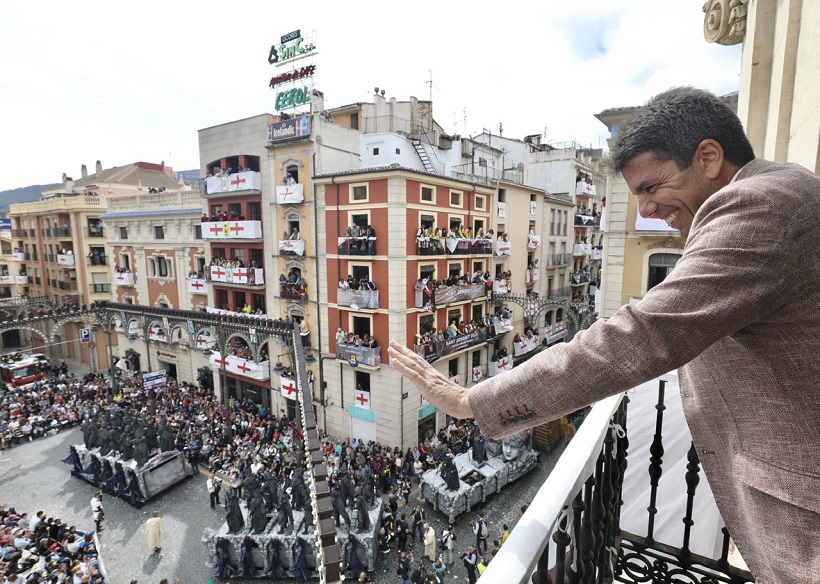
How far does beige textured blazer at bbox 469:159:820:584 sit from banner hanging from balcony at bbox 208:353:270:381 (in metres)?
24.1

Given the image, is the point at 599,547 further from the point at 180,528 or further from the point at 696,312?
the point at 180,528

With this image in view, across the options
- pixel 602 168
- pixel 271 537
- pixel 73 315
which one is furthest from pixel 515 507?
pixel 73 315

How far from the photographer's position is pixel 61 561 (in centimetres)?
1197

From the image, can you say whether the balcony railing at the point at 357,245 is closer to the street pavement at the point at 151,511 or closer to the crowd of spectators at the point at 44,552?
the street pavement at the point at 151,511

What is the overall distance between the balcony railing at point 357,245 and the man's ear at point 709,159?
1921 cm

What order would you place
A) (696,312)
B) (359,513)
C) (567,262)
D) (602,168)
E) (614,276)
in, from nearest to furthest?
(696,312) → (602,168) → (359,513) → (614,276) → (567,262)

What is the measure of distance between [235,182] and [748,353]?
26514mm

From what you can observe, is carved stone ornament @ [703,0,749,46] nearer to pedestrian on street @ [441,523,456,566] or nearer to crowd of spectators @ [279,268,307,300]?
pedestrian on street @ [441,523,456,566]

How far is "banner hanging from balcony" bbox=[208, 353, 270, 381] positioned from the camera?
79.3ft

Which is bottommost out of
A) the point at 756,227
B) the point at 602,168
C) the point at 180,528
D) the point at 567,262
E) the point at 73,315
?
the point at 180,528

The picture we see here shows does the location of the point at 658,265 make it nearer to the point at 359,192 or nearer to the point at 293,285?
the point at 359,192

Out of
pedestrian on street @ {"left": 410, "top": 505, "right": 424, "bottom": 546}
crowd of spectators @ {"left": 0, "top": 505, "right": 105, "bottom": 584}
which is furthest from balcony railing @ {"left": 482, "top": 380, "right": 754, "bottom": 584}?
crowd of spectators @ {"left": 0, "top": 505, "right": 105, "bottom": 584}

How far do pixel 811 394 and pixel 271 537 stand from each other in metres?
14.3

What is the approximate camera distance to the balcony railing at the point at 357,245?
20578mm
